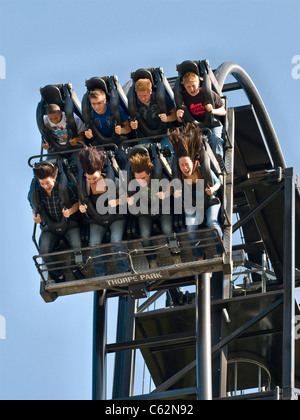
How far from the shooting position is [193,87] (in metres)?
21.2

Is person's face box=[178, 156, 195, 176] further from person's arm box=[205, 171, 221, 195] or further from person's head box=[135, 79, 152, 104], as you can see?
person's head box=[135, 79, 152, 104]

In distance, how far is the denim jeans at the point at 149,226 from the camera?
2055 cm

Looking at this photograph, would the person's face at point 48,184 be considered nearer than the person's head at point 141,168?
No

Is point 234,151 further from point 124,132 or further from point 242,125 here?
point 124,132

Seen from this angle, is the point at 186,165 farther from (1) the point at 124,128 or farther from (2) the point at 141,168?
(1) the point at 124,128

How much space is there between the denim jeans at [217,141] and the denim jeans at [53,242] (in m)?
2.35

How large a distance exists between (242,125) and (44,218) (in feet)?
15.7

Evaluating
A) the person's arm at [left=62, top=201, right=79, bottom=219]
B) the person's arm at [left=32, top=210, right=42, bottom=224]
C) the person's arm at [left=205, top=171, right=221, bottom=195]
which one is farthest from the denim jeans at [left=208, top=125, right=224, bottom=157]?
the person's arm at [left=32, top=210, right=42, bottom=224]

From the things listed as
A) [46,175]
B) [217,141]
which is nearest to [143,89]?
[217,141]

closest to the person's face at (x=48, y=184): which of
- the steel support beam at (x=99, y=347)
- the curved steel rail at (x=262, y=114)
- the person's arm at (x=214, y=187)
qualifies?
the person's arm at (x=214, y=187)

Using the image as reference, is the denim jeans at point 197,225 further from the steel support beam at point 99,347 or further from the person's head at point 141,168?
the steel support beam at point 99,347

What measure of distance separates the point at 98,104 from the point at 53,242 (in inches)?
86.2
